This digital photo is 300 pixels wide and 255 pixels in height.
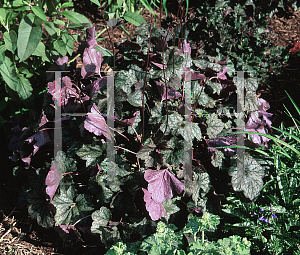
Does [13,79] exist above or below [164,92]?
above

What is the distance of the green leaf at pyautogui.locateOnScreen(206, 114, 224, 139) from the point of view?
187 cm

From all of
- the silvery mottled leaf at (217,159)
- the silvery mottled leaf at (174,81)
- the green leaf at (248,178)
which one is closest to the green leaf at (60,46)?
the silvery mottled leaf at (174,81)

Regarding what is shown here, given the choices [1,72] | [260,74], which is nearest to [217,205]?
[260,74]

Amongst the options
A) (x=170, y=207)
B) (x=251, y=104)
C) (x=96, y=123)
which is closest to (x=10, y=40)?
(x=96, y=123)

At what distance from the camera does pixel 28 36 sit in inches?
82.6

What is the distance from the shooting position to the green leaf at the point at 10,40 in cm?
218

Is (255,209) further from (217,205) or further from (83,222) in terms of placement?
(83,222)

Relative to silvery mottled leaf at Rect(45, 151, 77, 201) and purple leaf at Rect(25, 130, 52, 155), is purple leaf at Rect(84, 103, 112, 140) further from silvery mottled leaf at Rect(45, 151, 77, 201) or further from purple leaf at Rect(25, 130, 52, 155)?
purple leaf at Rect(25, 130, 52, 155)

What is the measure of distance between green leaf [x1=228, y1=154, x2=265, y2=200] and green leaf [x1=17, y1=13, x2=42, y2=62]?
159 centimetres

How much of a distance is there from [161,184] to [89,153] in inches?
18.7

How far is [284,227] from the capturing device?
1.79m

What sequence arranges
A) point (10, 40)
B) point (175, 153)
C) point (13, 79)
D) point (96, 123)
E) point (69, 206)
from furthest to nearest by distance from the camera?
point (13, 79) < point (10, 40) < point (69, 206) < point (175, 153) < point (96, 123)

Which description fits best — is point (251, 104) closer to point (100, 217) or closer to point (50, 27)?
point (100, 217)

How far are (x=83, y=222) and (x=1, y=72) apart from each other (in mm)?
1316
